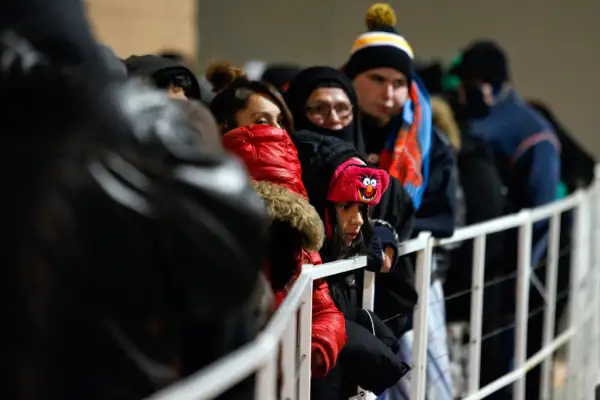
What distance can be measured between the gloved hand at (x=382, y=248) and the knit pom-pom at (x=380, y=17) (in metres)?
0.94

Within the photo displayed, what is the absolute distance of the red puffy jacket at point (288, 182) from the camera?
2.68m

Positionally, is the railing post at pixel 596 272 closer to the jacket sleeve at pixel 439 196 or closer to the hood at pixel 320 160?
the jacket sleeve at pixel 439 196

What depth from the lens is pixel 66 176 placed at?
4.68ft

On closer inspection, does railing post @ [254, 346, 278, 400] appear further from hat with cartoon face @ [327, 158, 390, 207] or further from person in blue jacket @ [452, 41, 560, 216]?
person in blue jacket @ [452, 41, 560, 216]

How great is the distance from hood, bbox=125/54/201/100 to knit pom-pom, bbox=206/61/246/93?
54 centimetres

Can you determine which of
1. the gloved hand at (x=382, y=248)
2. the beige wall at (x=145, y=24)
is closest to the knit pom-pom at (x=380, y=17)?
the gloved hand at (x=382, y=248)

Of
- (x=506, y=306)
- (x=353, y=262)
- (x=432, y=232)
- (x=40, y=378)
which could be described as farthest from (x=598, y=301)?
(x=40, y=378)

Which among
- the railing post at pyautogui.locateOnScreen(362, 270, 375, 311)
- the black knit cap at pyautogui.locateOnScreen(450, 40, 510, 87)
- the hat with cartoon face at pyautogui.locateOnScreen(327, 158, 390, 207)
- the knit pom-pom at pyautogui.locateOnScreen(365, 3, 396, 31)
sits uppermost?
the black knit cap at pyautogui.locateOnScreen(450, 40, 510, 87)

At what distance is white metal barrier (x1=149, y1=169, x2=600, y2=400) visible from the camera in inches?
66.4

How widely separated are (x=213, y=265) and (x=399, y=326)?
2224 millimetres

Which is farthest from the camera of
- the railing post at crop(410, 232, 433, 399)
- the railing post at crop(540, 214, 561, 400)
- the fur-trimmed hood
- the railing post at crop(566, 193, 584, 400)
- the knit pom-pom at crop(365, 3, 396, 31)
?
the railing post at crop(566, 193, 584, 400)

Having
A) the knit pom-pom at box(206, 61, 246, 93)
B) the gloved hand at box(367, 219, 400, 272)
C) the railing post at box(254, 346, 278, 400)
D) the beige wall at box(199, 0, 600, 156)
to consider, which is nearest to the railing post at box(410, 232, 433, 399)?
the gloved hand at box(367, 219, 400, 272)

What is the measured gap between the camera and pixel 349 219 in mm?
3051

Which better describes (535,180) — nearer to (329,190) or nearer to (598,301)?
(598,301)
